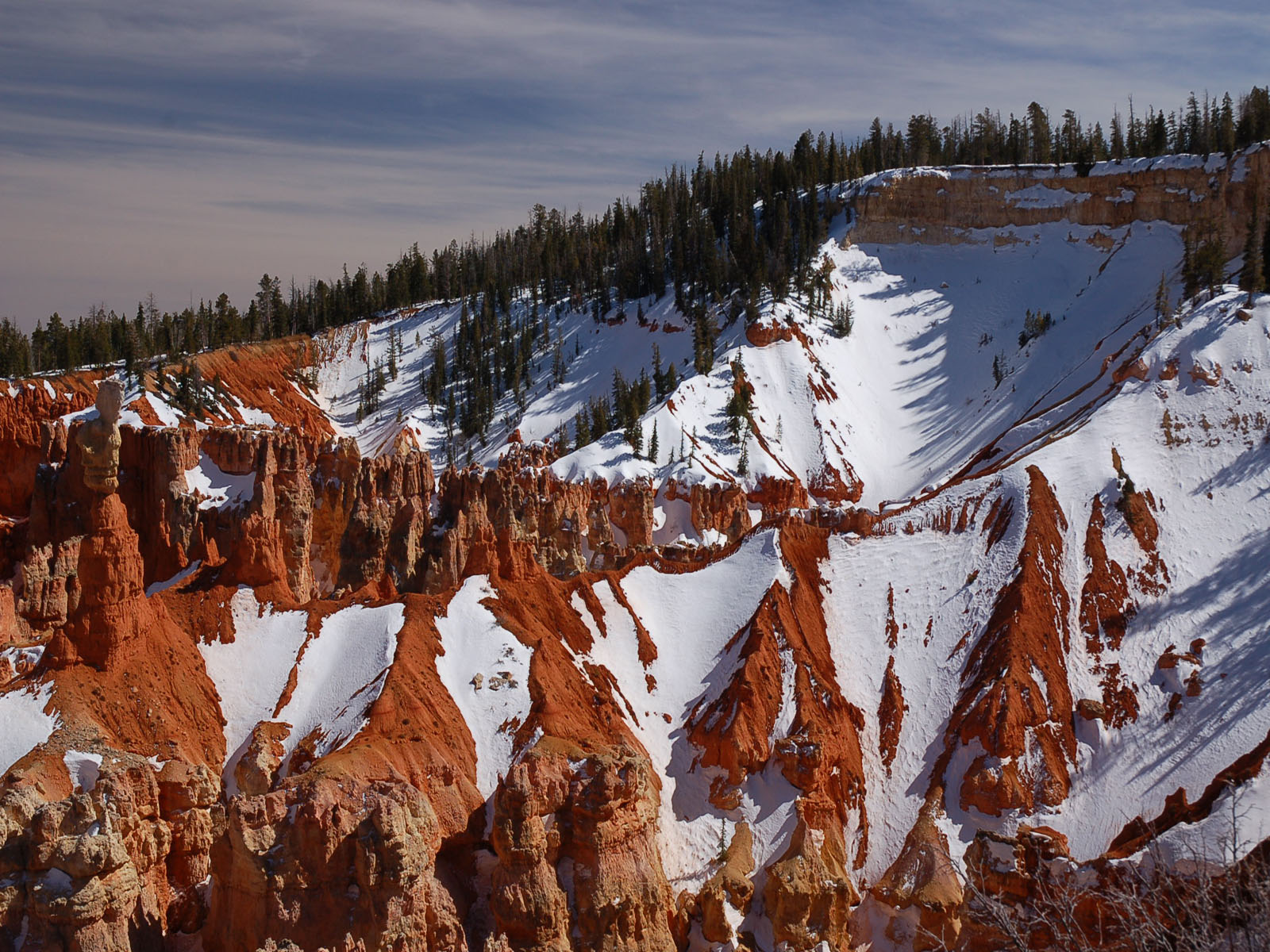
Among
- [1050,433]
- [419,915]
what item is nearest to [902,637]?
[1050,433]

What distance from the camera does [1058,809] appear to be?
45.2 meters

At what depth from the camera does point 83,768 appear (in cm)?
3866

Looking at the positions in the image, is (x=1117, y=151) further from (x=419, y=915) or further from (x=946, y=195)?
(x=419, y=915)

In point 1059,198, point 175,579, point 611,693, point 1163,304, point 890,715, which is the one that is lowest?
point 890,715

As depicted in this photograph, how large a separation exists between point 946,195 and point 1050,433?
55.9 m

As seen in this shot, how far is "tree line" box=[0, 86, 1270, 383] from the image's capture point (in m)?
112

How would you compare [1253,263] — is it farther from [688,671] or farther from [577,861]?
[577,861]

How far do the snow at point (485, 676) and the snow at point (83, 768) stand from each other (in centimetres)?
1229

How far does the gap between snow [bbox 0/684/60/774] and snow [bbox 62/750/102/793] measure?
126 centimetres

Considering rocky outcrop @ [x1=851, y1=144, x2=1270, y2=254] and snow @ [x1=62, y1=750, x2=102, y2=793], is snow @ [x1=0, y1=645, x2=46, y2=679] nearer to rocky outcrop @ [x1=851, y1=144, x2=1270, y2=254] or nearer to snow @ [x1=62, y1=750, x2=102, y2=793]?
snow @ [x1=62, y1=750, x2=102, y2=793]

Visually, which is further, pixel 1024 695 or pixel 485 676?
pixel 1024 695

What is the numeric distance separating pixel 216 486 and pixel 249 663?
18710 mm

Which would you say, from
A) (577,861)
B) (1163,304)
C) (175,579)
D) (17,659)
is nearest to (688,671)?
(577,861)

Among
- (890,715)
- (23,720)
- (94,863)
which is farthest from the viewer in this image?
(890,715)
